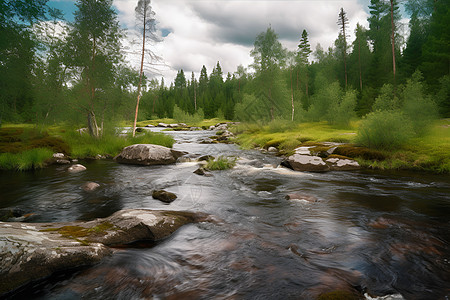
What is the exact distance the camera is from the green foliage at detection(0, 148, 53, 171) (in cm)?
1237

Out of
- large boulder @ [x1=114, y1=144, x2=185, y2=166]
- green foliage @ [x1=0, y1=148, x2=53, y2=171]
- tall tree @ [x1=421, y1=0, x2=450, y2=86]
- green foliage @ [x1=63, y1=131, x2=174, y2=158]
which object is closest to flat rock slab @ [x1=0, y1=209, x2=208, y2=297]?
large boulder @ [x1=114, y1=144, x2=185, y2=166]

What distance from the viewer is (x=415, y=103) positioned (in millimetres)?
15406

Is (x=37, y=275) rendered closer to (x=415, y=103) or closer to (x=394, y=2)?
(x=415, y=103)

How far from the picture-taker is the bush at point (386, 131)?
1252 cm

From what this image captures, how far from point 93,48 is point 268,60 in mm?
24522

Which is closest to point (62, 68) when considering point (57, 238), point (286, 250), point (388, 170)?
point (57, 238)

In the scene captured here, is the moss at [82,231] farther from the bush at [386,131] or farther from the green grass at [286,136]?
the green grass at [286,136]

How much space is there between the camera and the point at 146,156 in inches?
570

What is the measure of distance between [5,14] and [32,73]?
5.12 m

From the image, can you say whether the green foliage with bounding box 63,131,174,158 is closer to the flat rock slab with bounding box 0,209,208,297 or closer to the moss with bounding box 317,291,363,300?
the flat rock slab with bounding box 0,209,208,297

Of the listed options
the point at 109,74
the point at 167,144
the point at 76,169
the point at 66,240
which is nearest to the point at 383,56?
the point at 167,144

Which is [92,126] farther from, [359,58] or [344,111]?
[359,58]

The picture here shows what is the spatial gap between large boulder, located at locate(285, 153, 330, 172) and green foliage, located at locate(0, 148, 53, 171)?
47.7 feet

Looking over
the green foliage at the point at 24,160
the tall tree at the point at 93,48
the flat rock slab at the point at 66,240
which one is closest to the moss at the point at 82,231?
the flat rock slab at the point at 66,240
